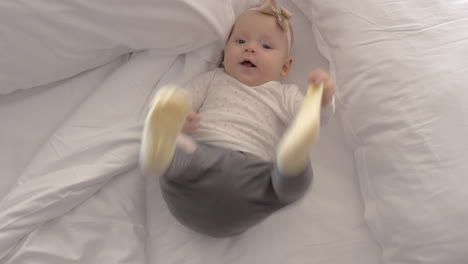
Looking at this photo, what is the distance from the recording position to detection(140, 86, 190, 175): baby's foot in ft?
2.02

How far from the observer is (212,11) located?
891 millimetres

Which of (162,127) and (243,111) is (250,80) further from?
(162,127)

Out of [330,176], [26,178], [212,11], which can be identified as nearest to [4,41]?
[26,178]

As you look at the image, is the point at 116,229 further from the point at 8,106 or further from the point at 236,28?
Answer: the point at 236,28

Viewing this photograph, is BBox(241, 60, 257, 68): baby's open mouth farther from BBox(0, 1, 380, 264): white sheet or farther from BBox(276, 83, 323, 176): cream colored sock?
BBox(276, 83, 323, 176): cream colored sock

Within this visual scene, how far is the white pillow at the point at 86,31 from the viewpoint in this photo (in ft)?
2.74

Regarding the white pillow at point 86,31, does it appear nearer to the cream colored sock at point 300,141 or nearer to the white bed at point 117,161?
the white bed at point 117,161

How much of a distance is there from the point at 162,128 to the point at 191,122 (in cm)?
15

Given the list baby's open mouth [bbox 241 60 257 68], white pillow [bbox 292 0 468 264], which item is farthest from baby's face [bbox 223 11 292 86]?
white pillow [bbox 292 0 468 264]

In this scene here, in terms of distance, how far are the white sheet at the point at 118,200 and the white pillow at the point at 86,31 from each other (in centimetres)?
6

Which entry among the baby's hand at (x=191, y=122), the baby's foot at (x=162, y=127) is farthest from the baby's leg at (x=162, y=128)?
the baby's hand at (x=191, y=122)

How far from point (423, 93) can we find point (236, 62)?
0.40m

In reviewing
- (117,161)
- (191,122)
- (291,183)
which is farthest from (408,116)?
(117,161)

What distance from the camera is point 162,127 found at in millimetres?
620
